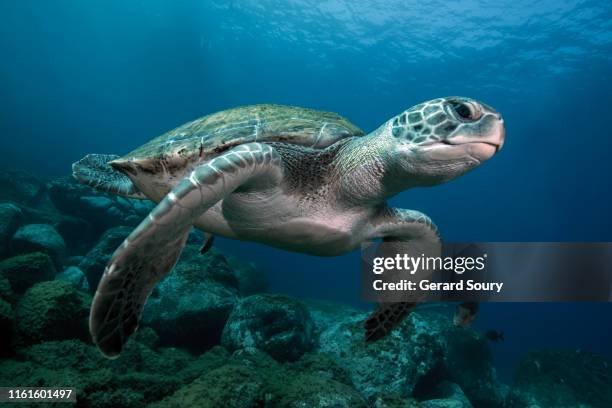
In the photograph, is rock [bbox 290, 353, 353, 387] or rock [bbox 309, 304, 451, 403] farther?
rock [bbox 309, 304, 451, 403]

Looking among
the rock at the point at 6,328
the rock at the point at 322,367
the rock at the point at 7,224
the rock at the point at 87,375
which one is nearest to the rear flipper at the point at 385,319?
the rock at the point at 322,367

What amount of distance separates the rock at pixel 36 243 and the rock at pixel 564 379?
13399 mm

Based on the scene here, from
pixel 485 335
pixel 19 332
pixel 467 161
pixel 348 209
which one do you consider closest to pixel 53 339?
pixel 19 332

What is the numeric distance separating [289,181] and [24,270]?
405 cm

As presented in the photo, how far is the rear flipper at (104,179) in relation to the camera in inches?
182

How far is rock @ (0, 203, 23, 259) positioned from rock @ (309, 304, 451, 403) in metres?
6.95

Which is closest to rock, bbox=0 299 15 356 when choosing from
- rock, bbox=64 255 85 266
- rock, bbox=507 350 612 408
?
rock, bbox=64 255 85 266

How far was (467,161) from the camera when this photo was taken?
2365 millimetres

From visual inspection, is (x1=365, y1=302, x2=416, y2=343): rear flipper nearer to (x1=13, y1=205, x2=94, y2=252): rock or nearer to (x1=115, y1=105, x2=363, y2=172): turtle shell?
(x1=115, y1=105, x2=363, y2=172): turtle shell

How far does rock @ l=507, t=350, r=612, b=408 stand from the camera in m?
10.9

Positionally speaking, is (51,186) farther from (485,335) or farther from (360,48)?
(360,48)

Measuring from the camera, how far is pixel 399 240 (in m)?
4.18

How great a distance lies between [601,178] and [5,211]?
52.4 metres

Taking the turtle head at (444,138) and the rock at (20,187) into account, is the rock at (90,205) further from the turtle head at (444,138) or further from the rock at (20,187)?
the turtle head at (444,138)
